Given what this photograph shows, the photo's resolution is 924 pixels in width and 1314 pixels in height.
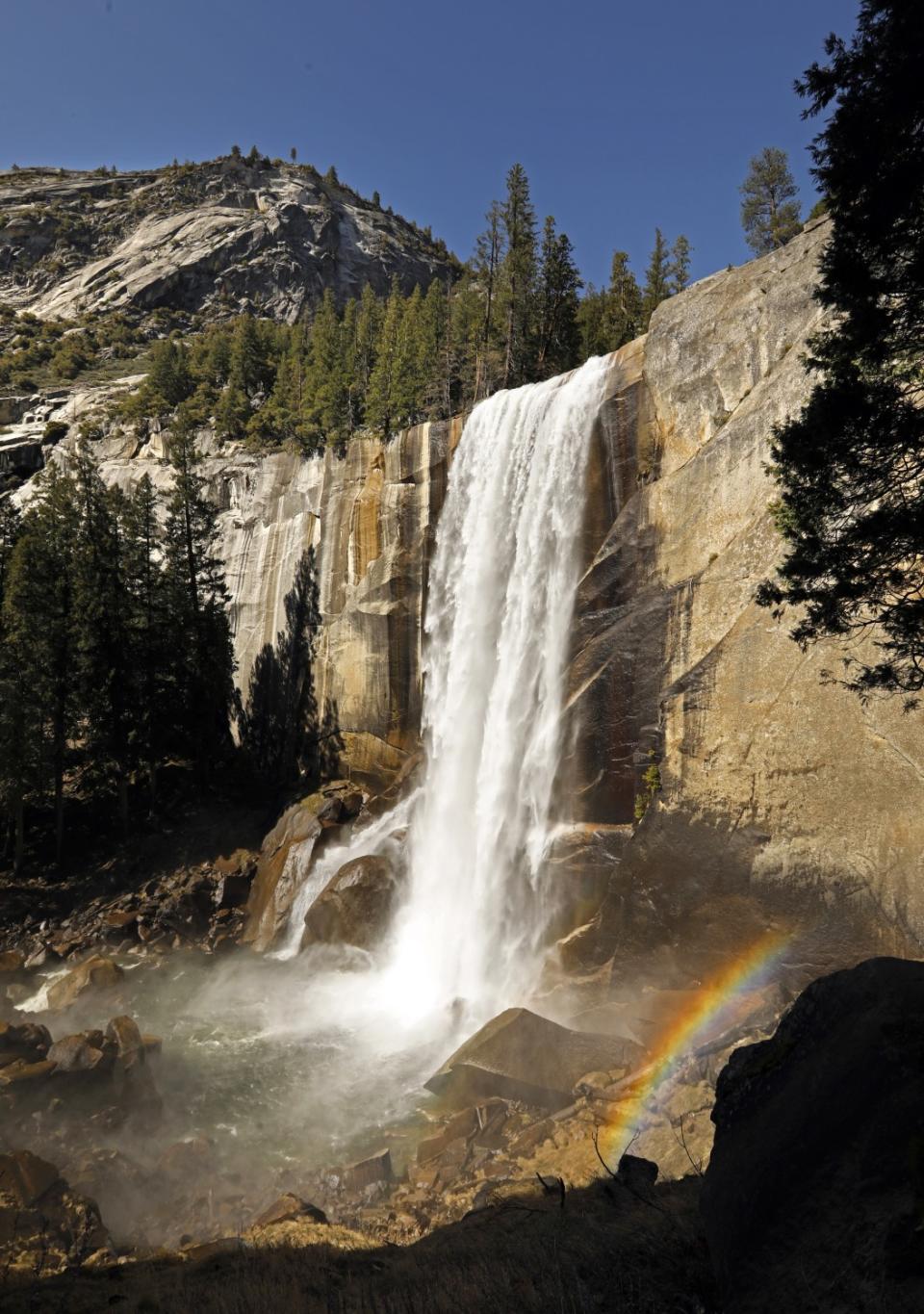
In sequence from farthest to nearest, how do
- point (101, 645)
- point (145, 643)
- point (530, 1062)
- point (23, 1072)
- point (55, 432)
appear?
point (55, 432) → point (145, 643) → point (101, 645) → point (23, 1072) → point (530, 1062)

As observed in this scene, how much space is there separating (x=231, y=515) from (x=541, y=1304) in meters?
41.6

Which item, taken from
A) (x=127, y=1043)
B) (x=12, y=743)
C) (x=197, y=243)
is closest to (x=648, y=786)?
(x=127, y=1043)

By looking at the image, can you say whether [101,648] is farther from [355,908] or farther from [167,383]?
[167,383]

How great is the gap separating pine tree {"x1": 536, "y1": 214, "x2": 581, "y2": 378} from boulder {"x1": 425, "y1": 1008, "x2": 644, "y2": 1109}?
40.0 m

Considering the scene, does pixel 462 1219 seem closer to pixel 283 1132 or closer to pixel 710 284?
pixel 283 1132

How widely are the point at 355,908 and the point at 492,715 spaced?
8440 millimetres

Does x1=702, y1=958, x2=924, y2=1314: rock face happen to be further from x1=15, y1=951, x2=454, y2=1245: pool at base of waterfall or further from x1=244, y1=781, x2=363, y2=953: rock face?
x1=244, y1=781, x2=363, y2=953: rock face

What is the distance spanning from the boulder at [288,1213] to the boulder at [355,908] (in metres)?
11.6

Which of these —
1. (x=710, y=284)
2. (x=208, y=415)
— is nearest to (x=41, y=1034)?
(x=710, y=284)

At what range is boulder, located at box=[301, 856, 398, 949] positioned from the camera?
79.1 ft

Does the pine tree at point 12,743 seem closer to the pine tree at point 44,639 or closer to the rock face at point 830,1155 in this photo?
the pine tree at point 44,639

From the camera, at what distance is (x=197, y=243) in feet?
375

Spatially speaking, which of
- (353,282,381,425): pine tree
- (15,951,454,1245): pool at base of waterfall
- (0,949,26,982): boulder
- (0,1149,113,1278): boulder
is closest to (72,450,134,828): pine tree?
(0,949,26,982): boulder

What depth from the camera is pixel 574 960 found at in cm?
1803
